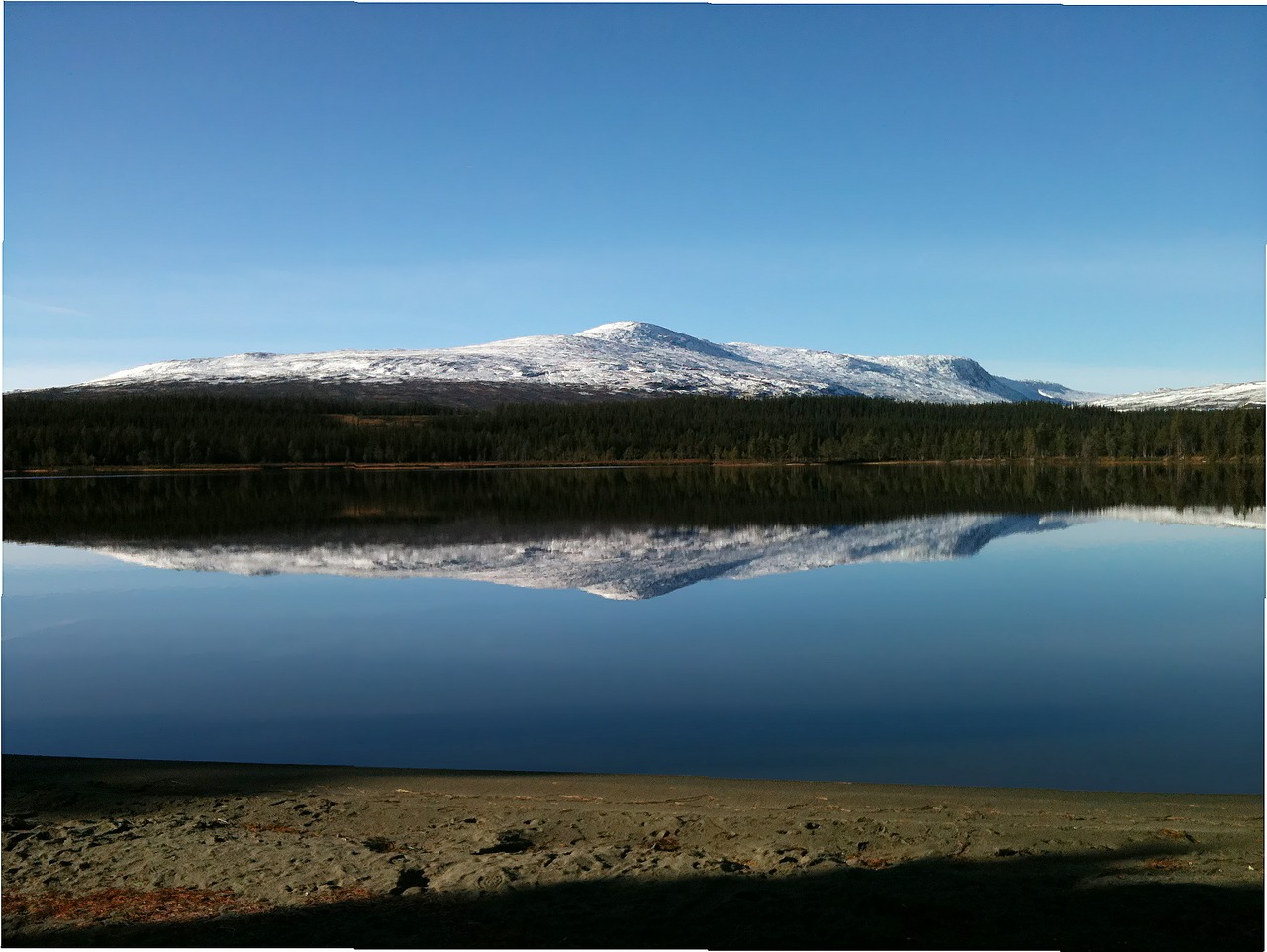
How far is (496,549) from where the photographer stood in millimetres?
29031

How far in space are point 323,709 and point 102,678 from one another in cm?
376

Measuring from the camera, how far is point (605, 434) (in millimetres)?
152750

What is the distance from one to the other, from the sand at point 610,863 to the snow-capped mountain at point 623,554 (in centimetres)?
1171

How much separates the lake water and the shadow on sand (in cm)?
327

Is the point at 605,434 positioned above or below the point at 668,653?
above

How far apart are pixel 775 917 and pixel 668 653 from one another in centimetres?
900

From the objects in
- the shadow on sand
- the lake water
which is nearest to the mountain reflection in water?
the lake water

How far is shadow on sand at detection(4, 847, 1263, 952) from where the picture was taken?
511 centimetres

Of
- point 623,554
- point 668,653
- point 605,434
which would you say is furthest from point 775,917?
point 605,434

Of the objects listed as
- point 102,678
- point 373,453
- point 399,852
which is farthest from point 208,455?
point 399,852

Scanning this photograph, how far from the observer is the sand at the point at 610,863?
210 inches

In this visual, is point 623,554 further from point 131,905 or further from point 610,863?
point 131,905

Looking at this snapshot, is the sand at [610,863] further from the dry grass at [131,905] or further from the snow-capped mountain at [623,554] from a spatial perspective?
the snow-capped mountain at [623,554]

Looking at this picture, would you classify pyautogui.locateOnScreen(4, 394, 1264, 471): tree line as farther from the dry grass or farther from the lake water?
the dry grass
